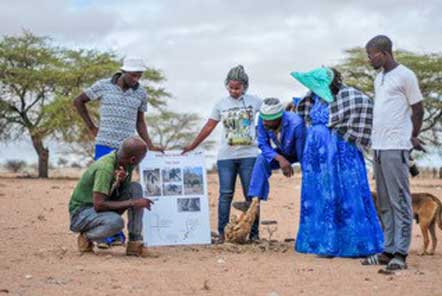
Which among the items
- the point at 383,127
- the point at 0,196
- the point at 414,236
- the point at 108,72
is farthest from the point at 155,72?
the point at 383,127

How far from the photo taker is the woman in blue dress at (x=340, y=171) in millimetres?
7406

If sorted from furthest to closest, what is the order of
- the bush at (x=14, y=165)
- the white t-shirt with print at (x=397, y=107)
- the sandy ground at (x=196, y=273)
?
the bush at (x=14, y=165)
the white t-shirt with print at (x=397, y=107)
the sandy ground at (x=196, y=273)

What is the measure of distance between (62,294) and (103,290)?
297 mm

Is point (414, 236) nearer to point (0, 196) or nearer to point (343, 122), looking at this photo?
point (343, 122)

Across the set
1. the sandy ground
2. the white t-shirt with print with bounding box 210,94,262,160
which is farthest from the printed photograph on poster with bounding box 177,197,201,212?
the white t-shirt with print with bounding box 210,94,262,160

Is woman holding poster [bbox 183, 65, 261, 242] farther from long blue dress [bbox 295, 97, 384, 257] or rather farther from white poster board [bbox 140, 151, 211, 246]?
long blue dress [bbox 295, 97, 384, 257]

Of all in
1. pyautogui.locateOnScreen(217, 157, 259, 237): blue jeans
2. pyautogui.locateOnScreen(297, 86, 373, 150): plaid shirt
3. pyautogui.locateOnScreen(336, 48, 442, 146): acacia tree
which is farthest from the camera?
pyautogui.locateOnScreen(336, 48, 442, 146): acacia tree

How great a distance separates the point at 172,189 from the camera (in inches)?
327

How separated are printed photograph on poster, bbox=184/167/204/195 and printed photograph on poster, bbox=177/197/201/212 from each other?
0.24 ft

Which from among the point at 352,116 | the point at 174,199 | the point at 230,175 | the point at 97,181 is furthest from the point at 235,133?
the point at 97,181

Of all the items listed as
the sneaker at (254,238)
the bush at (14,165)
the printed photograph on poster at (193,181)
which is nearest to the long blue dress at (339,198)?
the sneaker at (254,238)

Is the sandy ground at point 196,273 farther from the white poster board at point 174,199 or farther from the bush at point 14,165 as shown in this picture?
the bush at point 14,165

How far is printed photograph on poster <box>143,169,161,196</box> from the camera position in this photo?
27.1 feet

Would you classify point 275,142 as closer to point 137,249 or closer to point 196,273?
point 137,249
